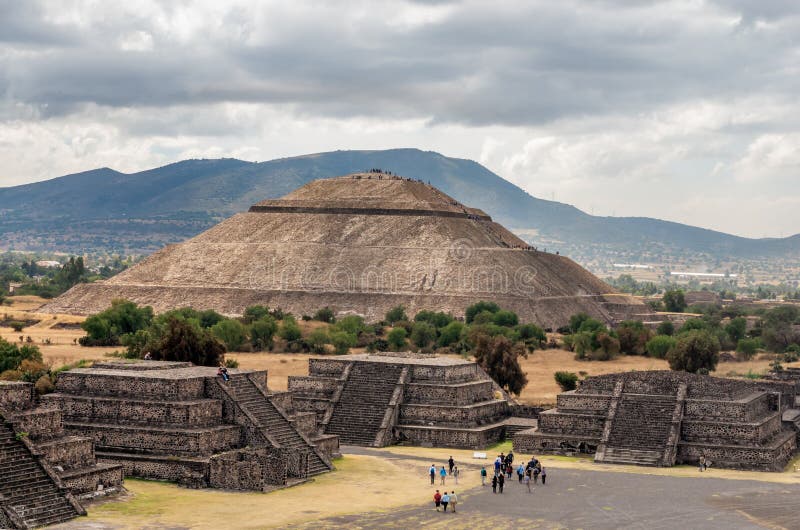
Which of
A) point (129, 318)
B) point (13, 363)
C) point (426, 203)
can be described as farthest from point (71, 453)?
point (426, 203)

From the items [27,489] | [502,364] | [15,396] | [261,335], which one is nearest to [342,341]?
[261,335]

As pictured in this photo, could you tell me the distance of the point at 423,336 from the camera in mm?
109125

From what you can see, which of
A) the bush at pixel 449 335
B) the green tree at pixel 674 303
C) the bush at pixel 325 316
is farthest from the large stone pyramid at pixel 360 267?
the bush at pixel 449 335

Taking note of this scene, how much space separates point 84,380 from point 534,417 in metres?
25.4

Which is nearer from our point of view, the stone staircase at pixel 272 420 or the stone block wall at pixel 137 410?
the stone block wall at pixel 137 410

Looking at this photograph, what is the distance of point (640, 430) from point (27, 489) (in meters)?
28.3

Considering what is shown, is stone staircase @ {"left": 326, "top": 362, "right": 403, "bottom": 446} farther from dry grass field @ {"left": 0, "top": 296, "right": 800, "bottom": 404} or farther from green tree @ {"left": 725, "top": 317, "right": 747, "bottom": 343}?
green tree @ {"left": 725, "top": 317, "right": 747, "bottom": 343}

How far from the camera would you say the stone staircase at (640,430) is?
53.4 meters

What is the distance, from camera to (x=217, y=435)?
155 feet

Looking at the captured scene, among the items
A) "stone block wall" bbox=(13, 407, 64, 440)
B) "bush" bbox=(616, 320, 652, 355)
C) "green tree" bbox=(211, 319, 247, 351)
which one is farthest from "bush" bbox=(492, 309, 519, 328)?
"stone block wall" bbox=(13, 407, 64, 440)

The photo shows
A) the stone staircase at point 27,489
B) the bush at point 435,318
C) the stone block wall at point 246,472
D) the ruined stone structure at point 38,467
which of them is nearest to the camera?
the stone staircase at point 27,489

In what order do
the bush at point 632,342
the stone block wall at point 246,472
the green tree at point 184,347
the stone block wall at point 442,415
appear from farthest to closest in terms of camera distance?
the bush at point 632,342
the green tree at point 184,347
the stone block wall at point 442,415
the stone block wall at point 246,472

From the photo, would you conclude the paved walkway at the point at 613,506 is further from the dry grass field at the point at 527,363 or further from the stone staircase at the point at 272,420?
the dry grass field at the point at 527,363

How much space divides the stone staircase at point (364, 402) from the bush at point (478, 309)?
66.9 meters
